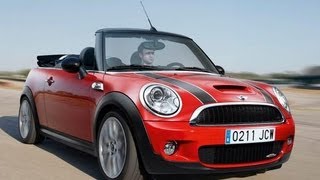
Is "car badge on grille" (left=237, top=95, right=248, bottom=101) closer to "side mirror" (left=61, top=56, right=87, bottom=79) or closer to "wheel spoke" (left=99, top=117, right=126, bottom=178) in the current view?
"wheel spoke" (left=99, top=117, right=126, bottom=178)

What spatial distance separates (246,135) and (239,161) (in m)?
0.22

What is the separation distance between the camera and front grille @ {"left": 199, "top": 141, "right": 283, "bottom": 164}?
12.2 ft

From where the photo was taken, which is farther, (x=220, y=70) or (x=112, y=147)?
(x=220, y=70)

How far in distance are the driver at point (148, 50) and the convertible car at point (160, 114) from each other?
0.01 m

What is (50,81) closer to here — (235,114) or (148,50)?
(148,50)

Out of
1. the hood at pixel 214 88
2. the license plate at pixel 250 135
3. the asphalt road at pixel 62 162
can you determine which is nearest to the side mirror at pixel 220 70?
the hood at pixel 214 88

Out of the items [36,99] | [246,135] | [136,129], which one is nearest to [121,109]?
[136,129]

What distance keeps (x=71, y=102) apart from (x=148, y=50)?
93 centimetres

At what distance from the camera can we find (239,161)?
382 cm

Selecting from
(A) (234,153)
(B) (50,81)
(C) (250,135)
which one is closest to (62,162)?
(B) (50,81)

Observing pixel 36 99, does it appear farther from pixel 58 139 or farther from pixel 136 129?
pixel 136 129

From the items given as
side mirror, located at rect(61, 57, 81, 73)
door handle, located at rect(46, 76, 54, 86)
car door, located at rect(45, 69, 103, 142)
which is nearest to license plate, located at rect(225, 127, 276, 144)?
car door, located at rect(45, 69, 103, 142)

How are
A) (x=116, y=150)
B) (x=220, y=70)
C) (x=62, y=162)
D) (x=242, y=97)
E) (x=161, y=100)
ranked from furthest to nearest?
(x=220, y=70)
(x=62, y=162)
(x=116, y=150)
(x=242, y=97)
(x=161, y=100)

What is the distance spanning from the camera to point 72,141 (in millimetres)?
4914
